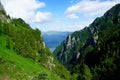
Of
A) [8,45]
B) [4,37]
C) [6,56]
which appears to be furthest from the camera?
[4,37]

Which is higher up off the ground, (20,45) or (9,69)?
(20,45)

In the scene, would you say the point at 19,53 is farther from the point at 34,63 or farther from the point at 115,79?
the point at 115,79

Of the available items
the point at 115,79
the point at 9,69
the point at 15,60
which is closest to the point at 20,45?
the point at 15,60

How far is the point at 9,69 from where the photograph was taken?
493 ft

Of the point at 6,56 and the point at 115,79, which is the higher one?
the point at 6,56

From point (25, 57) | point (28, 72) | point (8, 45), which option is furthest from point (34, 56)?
point (28, 72)

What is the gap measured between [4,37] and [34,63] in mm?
25636

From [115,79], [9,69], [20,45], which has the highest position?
[20,45]

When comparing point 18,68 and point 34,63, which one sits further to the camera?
point 34,63

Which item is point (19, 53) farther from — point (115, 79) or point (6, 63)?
point (115, 79)

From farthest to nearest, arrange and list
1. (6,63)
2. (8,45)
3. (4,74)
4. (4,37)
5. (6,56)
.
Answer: (4,37) < (8,45) < (6,56) < (6,63) < (4,74)

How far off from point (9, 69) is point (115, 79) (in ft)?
253

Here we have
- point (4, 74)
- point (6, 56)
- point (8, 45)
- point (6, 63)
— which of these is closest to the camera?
point (4, 74)

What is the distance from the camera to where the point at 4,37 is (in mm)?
194375
